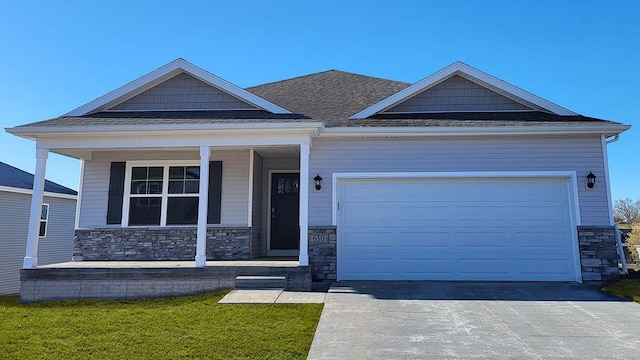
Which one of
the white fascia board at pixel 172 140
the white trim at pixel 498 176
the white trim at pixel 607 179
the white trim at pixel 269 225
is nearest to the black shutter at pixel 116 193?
the white fascia board at pixel 172 140

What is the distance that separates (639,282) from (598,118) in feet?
10.9

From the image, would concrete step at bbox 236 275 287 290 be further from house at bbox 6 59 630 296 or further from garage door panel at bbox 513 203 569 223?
garage door panel at bbox 513 203 569 223

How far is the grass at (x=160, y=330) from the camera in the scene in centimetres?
412

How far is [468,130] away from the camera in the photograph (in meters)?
7.93

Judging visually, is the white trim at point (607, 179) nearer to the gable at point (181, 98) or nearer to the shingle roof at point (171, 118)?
the shingle roof at point (171, 118)

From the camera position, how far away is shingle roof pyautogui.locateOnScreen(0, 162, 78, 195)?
14016 millimetres

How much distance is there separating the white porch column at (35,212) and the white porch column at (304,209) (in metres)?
5.05

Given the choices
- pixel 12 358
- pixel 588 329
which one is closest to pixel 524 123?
pixel 588 329

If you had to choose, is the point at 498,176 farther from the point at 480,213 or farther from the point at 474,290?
the point at 474,290

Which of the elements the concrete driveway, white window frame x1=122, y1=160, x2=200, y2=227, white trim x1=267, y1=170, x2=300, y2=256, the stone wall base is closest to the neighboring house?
white window frame x1=122, y1=160, x2=200, y2=227

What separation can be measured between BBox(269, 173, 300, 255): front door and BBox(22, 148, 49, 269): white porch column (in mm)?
4813

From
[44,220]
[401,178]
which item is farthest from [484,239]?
[44,220]

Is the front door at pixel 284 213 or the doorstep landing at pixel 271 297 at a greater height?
the front door at pixel 284 213

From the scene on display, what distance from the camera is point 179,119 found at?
8148 mm
